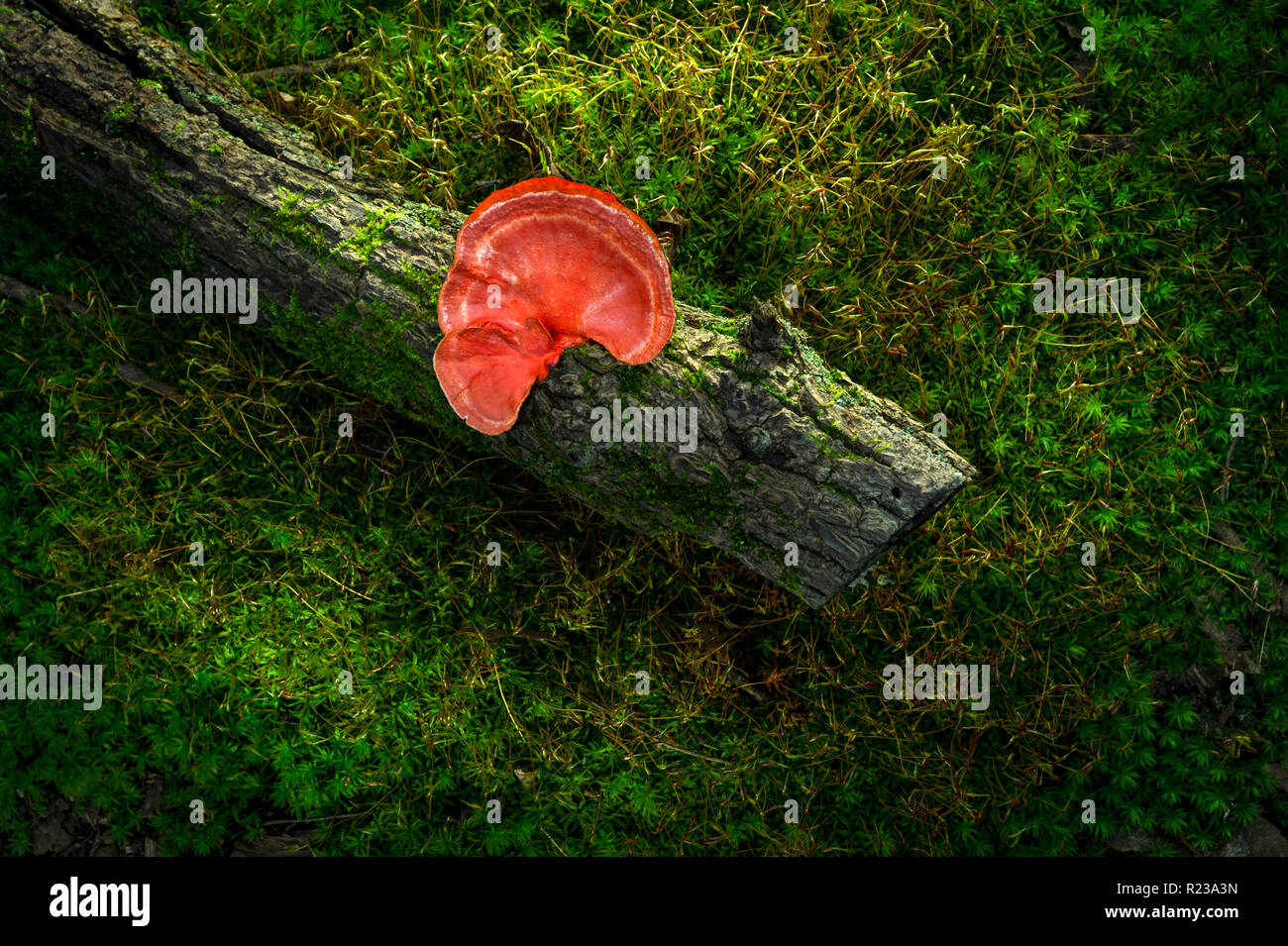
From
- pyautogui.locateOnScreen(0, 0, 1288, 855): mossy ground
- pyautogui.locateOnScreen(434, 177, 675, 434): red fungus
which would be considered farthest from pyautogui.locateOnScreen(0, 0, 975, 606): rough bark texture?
pyautogui.locateOnScreen(0, 0, 1288, 855): mossy ground

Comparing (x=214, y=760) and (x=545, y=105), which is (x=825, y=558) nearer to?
(x=545, y=105)

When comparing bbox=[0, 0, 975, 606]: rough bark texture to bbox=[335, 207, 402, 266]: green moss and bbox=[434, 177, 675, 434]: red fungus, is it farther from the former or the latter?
bbox=[434, 177, 675, 434]: red fungus

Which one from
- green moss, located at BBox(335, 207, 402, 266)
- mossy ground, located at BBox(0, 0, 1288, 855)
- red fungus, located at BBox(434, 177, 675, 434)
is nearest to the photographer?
red fungus, located at BBox(434, 177, 675, 434)

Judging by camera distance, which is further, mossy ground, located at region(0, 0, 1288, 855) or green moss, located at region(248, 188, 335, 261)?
mossy ground, located at region(0, 0, 1288, 855)

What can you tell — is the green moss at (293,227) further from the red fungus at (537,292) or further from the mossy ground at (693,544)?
the red fungus at (537,292)

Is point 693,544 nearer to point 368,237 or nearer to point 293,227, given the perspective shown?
point 368,237

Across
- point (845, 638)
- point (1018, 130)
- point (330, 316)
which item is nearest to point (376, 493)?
point (330, 316)
